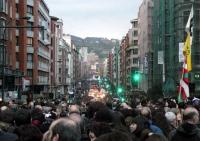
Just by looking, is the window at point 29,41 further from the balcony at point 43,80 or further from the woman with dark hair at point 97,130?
the woman with dark hair at point 97,130

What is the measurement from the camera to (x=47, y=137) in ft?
19.6

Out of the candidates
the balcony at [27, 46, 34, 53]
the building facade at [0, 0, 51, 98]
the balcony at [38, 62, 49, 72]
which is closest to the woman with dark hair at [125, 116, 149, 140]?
the building facade at [0, 0, 51, 98]

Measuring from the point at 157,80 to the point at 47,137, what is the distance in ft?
265

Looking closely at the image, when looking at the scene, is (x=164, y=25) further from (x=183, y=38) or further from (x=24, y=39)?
(x=24, y=39)

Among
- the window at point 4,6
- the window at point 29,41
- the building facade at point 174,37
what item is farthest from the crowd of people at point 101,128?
the window at point 29,41

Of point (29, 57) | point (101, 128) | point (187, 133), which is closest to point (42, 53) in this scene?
point (29, 57)

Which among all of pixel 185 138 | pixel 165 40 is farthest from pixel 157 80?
pixel 185 138

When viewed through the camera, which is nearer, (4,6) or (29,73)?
(4,6)

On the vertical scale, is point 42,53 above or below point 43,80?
above

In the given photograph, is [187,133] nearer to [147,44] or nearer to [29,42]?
[29,42]

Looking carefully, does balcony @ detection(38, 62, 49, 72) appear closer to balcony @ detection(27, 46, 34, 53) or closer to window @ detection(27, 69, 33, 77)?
window @ detection(27, 69, 33, 77)

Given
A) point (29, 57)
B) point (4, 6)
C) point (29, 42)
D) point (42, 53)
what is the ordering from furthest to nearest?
point (42, 53) → point (29, 57) → point (29, 42) → point (4, 6)

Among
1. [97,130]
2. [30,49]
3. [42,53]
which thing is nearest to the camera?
[97,130]

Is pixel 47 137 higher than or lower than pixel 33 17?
lower
